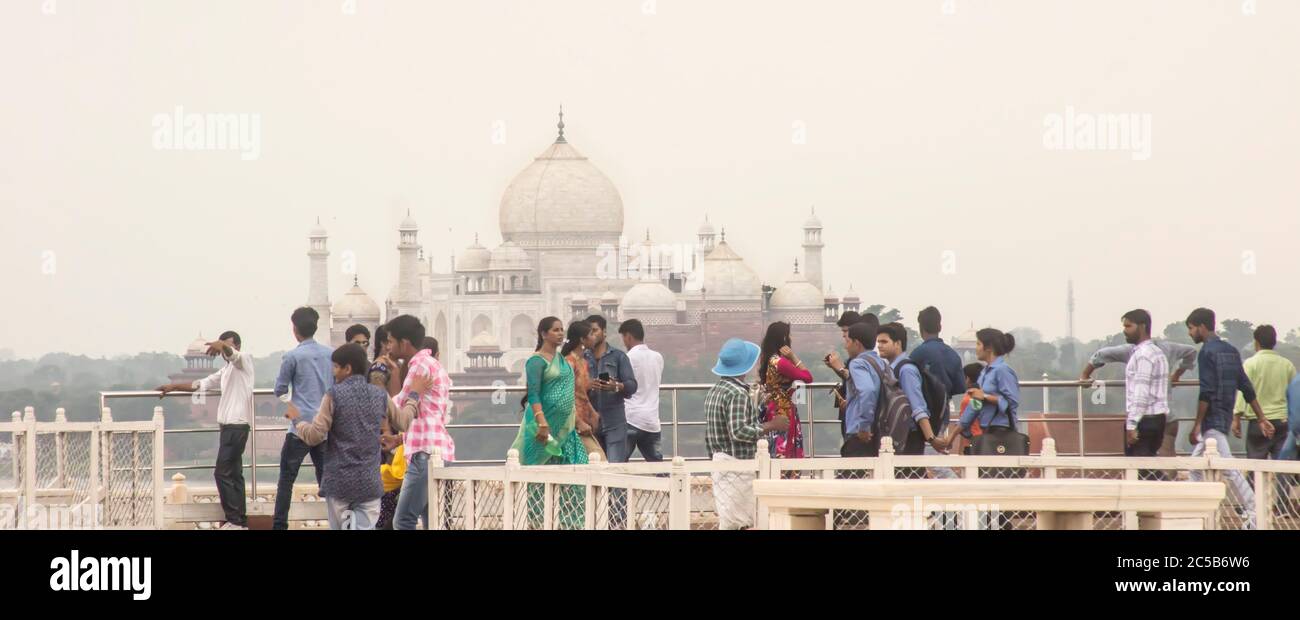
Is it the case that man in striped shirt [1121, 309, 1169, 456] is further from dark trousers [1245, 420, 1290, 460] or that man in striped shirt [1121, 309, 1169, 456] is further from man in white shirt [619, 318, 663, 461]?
man in white shirt [619, 318, 663, 461]

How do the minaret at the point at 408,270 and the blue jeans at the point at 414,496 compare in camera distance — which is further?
the minaret at the point at 408,270

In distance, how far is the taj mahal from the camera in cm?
6662

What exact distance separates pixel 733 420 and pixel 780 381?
1.13ft

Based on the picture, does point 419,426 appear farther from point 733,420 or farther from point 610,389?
point 610,389

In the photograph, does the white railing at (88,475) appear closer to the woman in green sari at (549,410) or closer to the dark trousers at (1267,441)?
the woman in green sari at (549,410)

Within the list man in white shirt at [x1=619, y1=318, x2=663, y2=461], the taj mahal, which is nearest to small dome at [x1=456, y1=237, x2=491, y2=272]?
the taj mahal

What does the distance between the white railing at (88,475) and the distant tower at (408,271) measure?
65247mm

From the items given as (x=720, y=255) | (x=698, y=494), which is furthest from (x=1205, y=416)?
(x=720, y=255)

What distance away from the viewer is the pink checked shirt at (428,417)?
5.63 metres

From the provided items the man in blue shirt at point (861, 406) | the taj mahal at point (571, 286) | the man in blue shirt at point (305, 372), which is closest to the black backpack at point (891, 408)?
the man in blue shirt at point (861, 406)

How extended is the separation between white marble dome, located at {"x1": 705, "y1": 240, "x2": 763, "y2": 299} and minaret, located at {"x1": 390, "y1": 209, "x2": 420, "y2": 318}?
11.0 m
